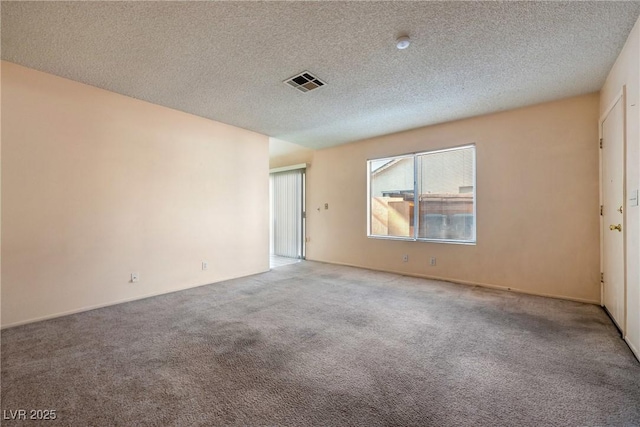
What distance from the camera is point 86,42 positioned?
236 centimetres

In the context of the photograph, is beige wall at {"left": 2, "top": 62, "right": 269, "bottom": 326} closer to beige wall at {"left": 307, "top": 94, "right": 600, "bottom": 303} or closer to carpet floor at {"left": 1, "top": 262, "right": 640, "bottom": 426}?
carpet floor at {"left": 1, "top": 262, "right": 640, "bottom": 426}

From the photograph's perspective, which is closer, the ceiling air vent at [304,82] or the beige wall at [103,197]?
the beige wall at [103,197]

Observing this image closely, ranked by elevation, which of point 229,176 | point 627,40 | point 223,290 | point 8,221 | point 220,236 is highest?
point 627,40

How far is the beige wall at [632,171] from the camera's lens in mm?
2104

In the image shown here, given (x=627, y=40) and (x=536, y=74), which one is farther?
(x=536, y=74)

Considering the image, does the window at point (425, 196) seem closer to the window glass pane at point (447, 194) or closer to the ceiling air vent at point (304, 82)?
the window glass pane at point (447, 194)

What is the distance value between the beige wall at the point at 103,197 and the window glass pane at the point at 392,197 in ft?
9.04

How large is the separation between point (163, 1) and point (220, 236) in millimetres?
3304

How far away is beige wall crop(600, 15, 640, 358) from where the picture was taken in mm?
2104

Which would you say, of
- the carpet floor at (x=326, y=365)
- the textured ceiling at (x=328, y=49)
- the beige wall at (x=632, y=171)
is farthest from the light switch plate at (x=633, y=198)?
the textured ceiling at (x=328, y=49)

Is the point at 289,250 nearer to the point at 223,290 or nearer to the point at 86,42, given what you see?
the point at 223,290

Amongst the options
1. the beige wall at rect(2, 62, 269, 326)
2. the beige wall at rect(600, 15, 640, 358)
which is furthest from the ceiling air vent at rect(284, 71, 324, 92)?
the beige wall at rect(600, 15, 640, 358)

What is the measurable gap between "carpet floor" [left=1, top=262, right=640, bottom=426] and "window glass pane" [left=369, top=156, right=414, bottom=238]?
2007 mm

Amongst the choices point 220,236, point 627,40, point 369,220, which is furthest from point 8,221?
point 627,40
